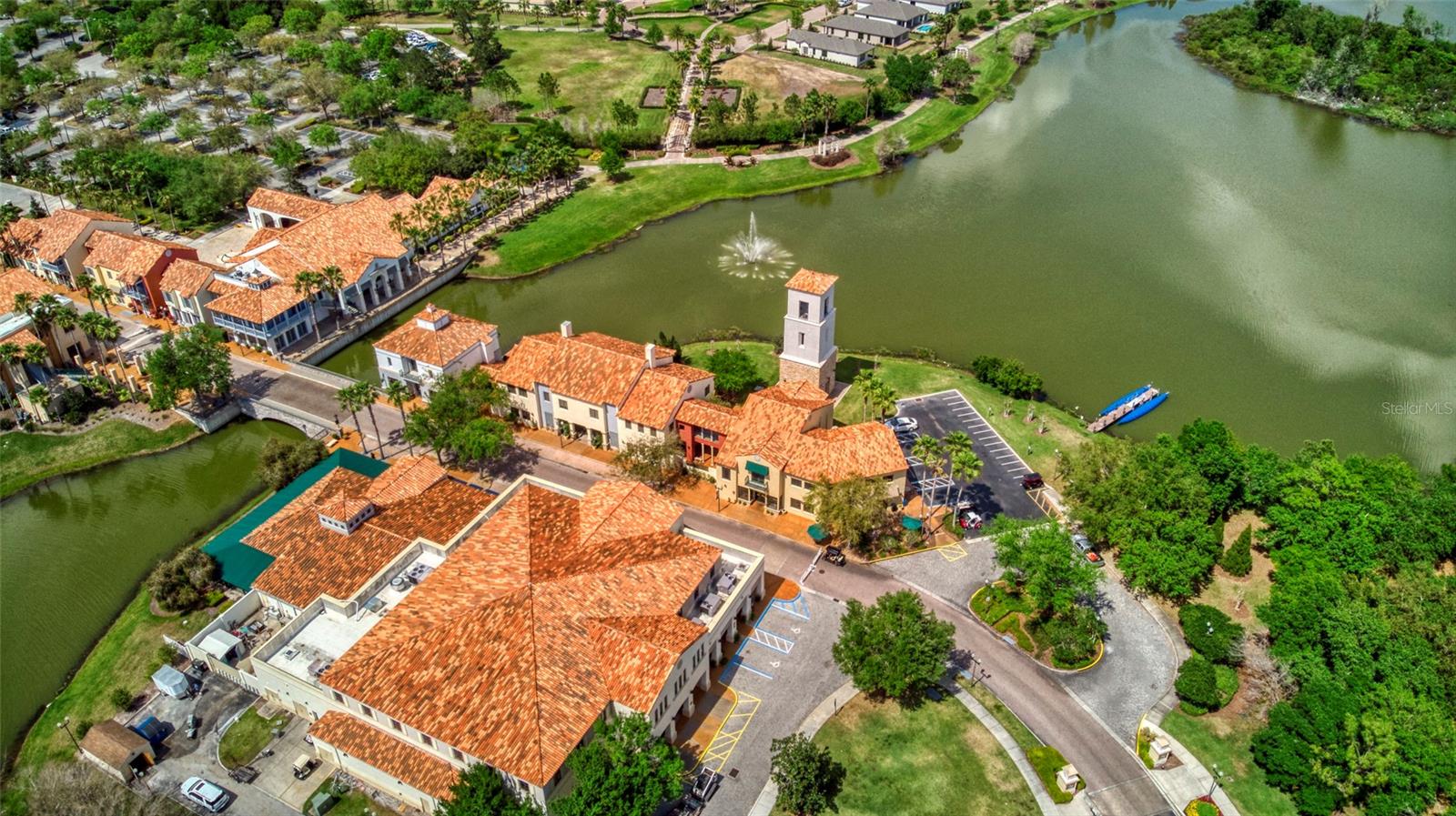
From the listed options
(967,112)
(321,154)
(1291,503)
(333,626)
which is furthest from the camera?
(967,112)

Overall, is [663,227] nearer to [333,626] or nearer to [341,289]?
[341,289]

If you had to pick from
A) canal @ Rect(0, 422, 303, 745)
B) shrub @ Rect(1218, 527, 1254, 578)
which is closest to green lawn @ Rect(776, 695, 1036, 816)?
shrub @ Rect(1218, 527, 1254, 578)

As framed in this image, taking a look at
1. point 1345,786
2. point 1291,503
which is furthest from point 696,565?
point 1291,503

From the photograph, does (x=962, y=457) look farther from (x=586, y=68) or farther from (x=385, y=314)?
(x=586, y=68)

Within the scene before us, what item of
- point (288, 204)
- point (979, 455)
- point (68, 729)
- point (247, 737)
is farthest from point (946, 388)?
point (288, 204)

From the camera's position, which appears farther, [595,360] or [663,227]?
[663,227]

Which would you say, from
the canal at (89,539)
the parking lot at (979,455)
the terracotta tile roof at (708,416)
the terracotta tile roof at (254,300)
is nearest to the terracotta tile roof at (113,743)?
the canal at (89,539)
